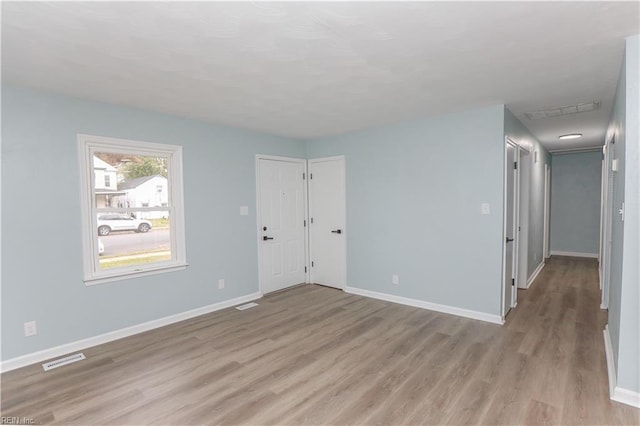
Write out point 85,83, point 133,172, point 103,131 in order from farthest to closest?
point 133,172 → point 103,131 → point 85,83

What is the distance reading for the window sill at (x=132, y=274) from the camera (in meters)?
3.21

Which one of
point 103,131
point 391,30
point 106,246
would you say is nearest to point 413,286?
point 391,30

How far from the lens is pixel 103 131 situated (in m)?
3.25

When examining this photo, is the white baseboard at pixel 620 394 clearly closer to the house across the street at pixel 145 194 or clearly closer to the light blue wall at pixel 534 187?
the light blue wall at pixel 534 187

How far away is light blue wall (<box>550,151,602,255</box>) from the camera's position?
279 inches

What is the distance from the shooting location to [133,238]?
3.58 metres

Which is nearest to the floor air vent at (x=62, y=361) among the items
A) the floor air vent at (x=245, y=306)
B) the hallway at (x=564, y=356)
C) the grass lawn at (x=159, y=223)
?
the grass lawn at (x=159, y=223)

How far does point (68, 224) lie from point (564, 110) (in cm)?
533

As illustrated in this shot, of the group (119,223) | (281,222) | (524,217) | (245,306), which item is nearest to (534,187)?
(524,217)

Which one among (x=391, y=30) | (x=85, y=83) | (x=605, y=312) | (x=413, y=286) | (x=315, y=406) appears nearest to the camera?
(x=391, y=30)

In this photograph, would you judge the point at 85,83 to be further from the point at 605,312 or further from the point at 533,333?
the point at 605,312

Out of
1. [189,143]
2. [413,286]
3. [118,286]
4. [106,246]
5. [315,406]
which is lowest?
[315,406]

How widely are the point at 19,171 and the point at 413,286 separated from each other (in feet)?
14.0

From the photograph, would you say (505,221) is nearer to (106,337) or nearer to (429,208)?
(429,208)
